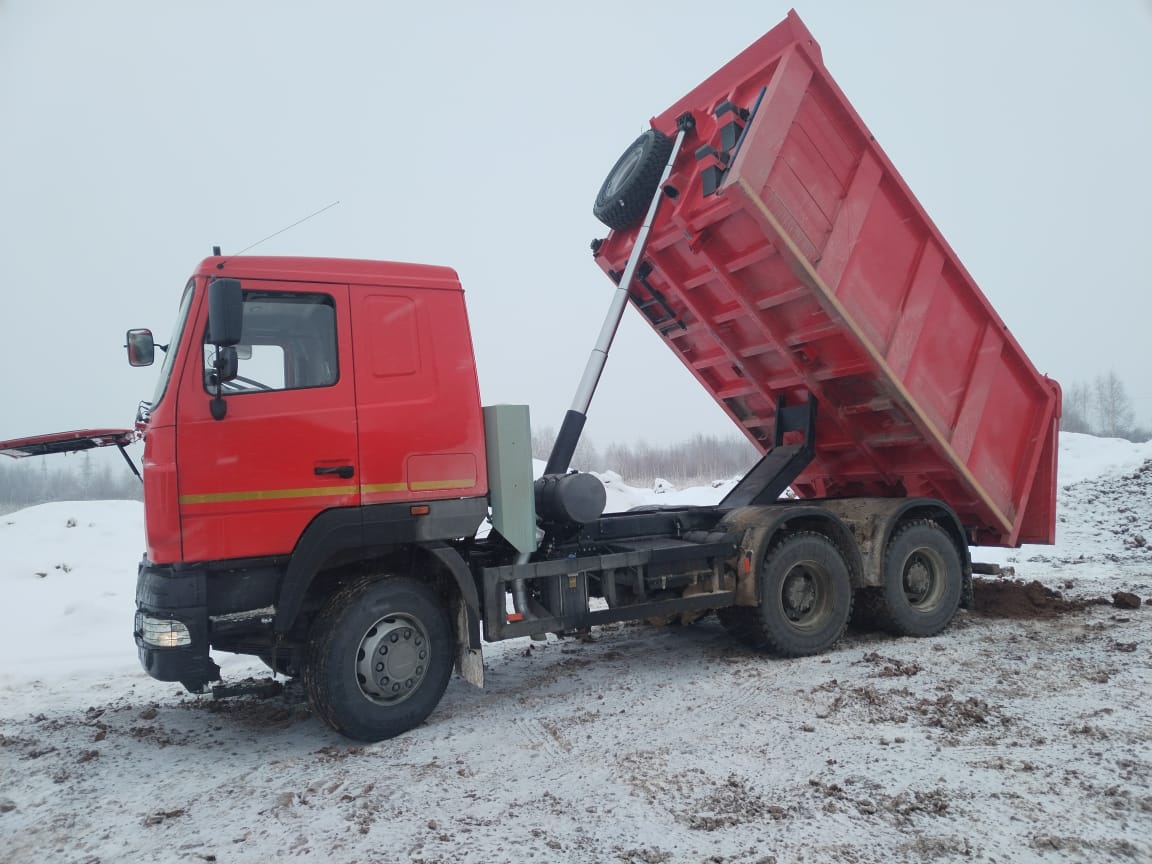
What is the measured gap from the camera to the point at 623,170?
21.3 ft

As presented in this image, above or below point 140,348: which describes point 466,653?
below

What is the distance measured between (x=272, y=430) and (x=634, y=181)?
3.57 meters

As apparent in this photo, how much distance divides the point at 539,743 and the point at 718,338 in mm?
3882

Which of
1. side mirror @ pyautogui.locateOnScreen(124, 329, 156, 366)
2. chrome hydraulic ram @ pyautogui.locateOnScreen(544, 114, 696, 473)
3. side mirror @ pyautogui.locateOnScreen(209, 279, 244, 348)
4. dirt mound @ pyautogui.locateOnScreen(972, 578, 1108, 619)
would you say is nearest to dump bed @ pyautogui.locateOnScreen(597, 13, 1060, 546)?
chrome hydraulic ram @ pyautogui.locateOnScreen(544, 114, 696, 473)

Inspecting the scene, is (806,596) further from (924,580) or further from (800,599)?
(924,580)

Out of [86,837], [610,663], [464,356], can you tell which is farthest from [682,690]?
[86,837]

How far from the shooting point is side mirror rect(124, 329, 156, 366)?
184 inches

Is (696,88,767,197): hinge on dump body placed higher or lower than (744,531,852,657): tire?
higher

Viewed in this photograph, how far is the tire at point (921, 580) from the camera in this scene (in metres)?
6.46

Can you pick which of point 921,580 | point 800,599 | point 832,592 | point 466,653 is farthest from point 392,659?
point 921,580

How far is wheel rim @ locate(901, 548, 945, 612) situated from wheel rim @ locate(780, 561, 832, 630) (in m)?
0.95

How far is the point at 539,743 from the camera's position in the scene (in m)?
4.39

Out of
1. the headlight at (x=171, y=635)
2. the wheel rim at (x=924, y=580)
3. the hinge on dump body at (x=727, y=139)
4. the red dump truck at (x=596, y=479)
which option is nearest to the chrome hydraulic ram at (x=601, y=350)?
the red dump truck at (x=596, y=479)

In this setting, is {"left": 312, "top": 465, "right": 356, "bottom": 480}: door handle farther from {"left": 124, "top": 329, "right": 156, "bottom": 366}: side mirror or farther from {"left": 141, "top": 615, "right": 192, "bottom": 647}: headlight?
{"left": 124, "top": 329, "right": 156, "bottom": 366}: side mirror
